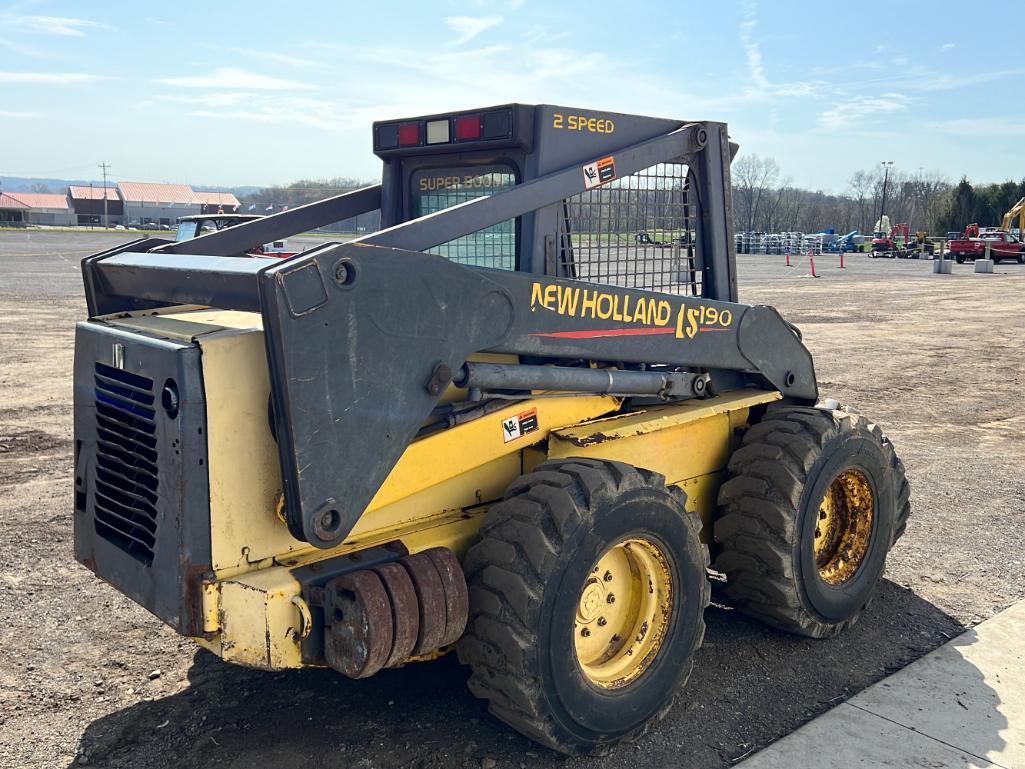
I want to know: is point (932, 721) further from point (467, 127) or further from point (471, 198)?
point (467, 127)

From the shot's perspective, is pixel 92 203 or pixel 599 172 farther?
pixel 92 203

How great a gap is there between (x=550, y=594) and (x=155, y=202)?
13160cm

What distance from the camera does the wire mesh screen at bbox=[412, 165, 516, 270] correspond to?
4.12m

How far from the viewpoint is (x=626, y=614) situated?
3965mm

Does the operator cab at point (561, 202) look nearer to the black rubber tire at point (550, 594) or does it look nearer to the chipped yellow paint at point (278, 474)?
the chipped yellow paint at point (278, 474)

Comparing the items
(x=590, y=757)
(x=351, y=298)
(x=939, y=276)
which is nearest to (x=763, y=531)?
(x=590, y=757)

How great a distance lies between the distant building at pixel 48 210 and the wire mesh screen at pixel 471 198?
117 metres

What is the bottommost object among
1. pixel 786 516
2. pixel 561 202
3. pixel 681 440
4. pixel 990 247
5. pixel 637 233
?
pixel 786 516

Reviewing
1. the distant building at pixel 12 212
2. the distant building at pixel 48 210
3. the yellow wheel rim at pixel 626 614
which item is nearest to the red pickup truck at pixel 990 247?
the yellow wheel rim at pixel 626 614

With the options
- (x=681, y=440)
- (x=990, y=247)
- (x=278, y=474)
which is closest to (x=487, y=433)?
(x=278, y=474)

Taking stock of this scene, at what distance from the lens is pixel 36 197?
129750 mm

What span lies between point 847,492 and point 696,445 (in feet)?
3.37

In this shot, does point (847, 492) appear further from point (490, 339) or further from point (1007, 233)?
point (1007, 233)

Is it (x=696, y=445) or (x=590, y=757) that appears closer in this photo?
(x=590, y=757)
